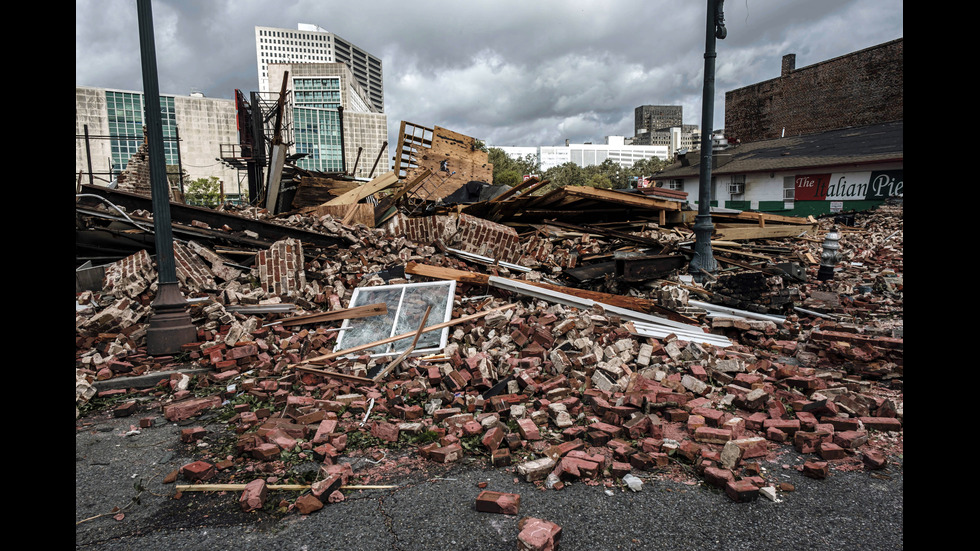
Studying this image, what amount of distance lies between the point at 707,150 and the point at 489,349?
20.2ft

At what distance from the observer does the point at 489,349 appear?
18.4ft

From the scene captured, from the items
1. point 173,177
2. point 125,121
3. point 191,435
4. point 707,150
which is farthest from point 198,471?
point 125,121

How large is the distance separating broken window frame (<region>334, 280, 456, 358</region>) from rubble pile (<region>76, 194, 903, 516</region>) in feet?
0.51

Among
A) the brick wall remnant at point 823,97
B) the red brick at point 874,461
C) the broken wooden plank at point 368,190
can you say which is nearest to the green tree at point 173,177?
the broken wooden plank at point 368,190

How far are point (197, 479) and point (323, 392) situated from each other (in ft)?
4.76

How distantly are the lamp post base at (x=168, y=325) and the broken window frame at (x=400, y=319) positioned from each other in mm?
1777

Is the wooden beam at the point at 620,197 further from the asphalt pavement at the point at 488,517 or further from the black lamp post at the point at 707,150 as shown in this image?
the asphalt pavement at the point at 488,517

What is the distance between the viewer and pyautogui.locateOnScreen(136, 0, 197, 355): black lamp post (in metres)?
5.65

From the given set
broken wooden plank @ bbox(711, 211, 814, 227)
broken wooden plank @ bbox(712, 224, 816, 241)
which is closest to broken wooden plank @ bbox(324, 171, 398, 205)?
broken wooden plank @ bbox(712, 224, 816, 241)

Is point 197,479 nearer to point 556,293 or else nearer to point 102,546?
point 102,546

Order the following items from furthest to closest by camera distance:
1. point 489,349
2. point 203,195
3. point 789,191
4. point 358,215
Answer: point 203,195, point 789,191, point 358,215, point 489,349

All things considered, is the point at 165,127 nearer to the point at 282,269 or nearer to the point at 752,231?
the point at 282,269

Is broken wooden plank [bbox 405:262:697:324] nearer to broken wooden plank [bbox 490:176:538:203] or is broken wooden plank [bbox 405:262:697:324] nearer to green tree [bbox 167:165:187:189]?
broken wooden plank [bbox 490:176:538:203]
